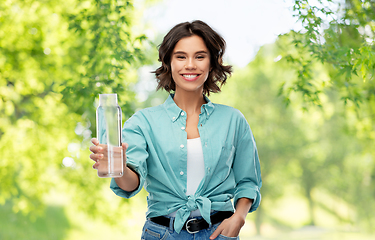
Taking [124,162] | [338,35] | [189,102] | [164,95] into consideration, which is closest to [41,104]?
[338,35]

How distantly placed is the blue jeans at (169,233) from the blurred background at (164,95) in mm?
989

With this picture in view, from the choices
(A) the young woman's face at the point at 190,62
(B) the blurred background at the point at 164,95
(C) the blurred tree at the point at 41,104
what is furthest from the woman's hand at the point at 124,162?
(C) the blurred tree at the point at 41,104

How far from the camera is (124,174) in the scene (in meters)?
1.36

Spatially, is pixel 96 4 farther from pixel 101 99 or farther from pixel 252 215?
pixel 252 215

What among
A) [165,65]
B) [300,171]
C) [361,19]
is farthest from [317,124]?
[165,65]

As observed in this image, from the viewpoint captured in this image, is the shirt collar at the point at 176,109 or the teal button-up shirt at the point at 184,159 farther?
the shirt collar at the point at 176,109

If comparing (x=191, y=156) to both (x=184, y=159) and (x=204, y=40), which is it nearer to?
(x=184, y=159)

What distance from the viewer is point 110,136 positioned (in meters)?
1.30

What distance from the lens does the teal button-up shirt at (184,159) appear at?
1.53 metres

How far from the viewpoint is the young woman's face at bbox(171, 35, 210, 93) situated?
1672 millimetres

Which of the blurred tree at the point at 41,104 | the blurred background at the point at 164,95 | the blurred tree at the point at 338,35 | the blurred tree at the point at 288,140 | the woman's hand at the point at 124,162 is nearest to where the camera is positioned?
the woman's hand at the point at 124,162

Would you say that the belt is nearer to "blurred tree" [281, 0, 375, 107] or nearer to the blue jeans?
the blue jeans

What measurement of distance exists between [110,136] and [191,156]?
430mm

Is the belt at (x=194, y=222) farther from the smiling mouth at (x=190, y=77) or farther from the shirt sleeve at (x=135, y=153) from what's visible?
the smiling mouth at (x=190, y=77)
